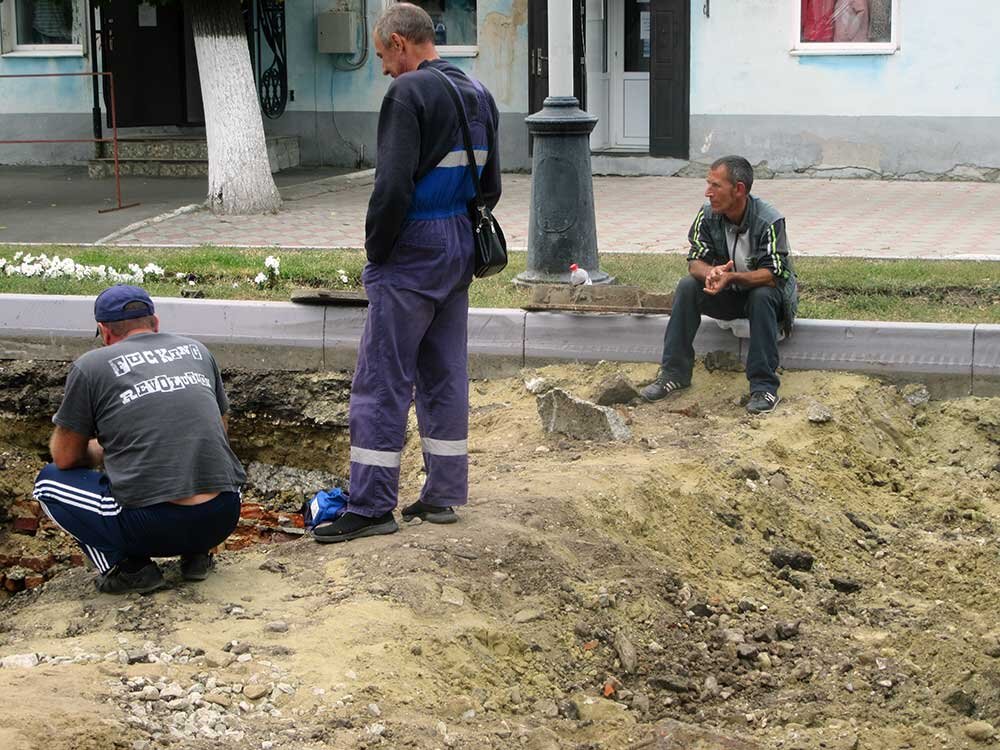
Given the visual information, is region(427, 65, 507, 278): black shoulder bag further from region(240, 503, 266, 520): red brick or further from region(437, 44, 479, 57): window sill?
region(437, 44, 479, 57): window sill

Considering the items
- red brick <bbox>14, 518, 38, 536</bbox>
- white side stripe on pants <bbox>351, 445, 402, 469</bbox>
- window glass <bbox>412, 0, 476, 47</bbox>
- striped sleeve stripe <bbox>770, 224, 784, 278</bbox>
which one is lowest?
red brick <bbox>14, 518, 38, 536</bbox>

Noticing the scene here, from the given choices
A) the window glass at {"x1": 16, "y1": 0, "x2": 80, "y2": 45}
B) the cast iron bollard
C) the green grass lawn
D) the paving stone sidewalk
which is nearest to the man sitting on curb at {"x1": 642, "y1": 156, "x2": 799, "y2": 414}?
the green grass lawn

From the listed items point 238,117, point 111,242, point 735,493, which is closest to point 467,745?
point 735,493

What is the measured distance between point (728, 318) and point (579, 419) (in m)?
1.13

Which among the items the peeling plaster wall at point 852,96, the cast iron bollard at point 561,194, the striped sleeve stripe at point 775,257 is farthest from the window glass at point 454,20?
the striped sleeve stripe at point 775,257

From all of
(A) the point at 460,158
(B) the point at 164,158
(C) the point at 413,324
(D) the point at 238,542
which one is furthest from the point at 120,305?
(B) the point at 164,158

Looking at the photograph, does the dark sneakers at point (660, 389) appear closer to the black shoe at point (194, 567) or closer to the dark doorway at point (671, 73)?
the black shoe at point (194, 567)

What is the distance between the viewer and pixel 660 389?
7625mm

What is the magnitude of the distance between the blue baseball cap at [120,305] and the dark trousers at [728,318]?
3.16 metres

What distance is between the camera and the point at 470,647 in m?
4.75

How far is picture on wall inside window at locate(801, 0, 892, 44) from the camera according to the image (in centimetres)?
1555

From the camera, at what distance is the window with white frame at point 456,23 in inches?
685

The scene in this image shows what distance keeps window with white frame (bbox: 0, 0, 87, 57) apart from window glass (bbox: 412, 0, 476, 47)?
4.61 m

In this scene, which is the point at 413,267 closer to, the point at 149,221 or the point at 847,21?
the point at 149,221
